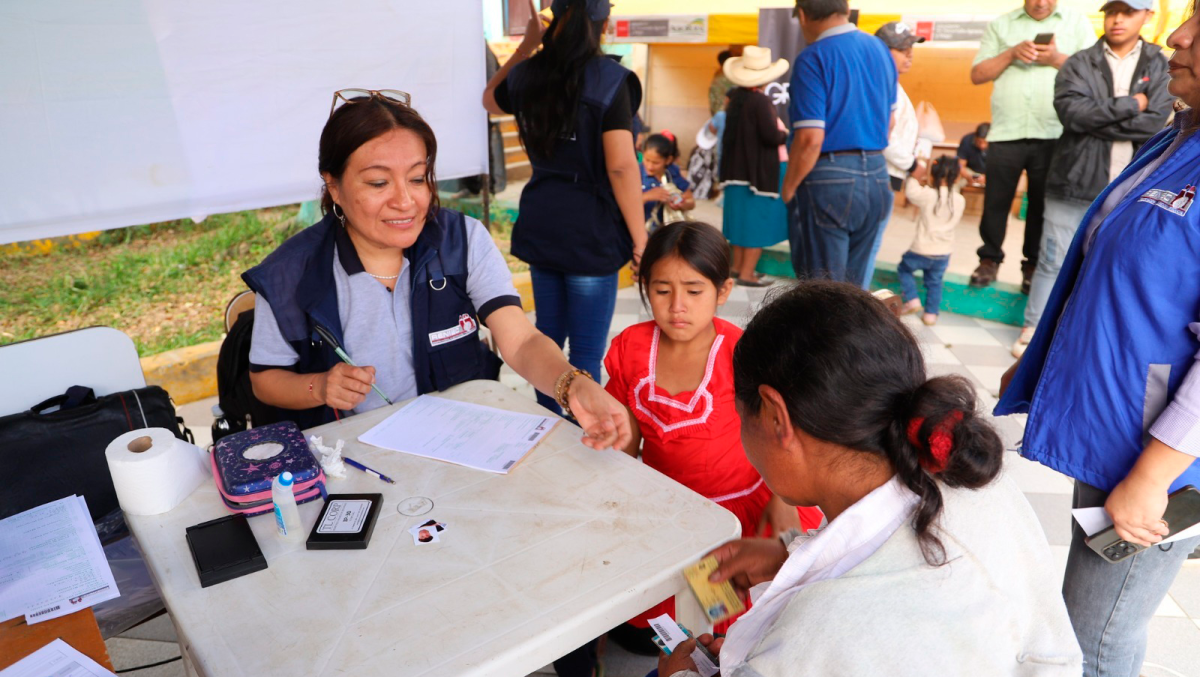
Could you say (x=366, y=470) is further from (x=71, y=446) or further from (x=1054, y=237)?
(x=1054, y=237)

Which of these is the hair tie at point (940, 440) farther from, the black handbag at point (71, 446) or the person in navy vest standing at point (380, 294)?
the black handbag at point (71, 446)

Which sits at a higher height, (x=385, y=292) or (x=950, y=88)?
(x=385, y=292)

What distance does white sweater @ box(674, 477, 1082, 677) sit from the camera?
79 cm

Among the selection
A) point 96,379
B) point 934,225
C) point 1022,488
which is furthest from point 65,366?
point 934,225

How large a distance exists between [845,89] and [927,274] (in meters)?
1.85

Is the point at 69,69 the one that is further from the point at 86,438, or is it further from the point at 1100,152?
the point at 1100,152

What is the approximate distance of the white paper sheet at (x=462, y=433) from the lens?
147cm

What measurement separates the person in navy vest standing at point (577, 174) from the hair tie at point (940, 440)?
1.78 metres

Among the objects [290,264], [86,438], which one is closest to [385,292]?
[290,264]

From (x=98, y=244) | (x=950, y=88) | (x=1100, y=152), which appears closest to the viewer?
(x=1100, y=152)

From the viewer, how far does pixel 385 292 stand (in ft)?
5.80

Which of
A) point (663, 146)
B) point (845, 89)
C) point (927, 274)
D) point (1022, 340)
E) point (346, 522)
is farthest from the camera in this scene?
point (663, 146)

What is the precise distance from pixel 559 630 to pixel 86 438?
1284 millimetres

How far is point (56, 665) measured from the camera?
0.96m
